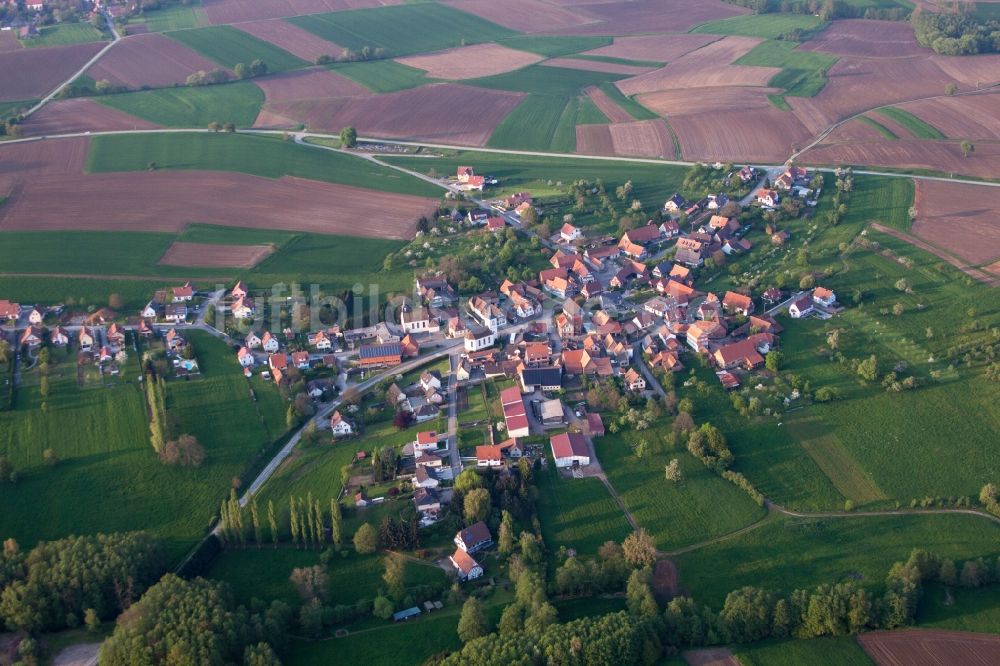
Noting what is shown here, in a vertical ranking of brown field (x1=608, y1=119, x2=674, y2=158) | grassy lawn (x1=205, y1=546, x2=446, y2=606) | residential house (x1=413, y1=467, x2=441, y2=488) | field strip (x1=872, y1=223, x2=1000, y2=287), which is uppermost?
brown field (x1=608, y1=119, x2=674, y2=158)

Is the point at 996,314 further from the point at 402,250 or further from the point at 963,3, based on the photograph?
the point at 963,3

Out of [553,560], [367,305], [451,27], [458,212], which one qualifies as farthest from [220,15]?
[553,560]

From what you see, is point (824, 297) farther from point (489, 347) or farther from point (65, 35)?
point (65, 35)

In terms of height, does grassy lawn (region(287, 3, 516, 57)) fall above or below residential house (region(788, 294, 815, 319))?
above

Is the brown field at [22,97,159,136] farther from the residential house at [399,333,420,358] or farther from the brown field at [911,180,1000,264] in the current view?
the brown field at [911,180,1000,264]

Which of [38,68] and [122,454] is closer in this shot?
[122,454]

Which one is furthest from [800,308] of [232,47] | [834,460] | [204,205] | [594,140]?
[232,47]

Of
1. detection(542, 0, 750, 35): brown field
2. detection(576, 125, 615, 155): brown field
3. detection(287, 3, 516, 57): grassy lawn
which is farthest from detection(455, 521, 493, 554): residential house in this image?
detection(542, 0, 750, 35): brown field
